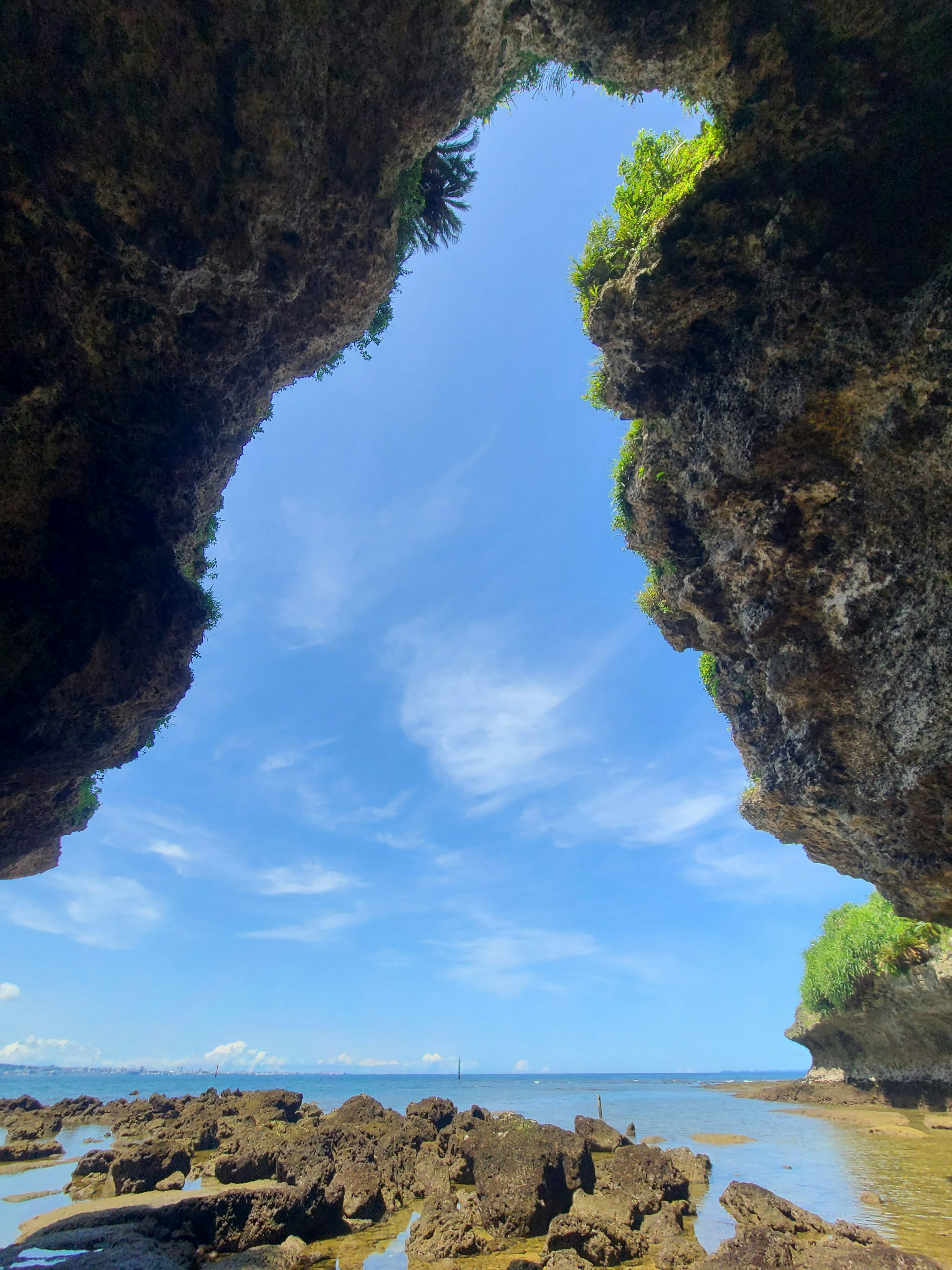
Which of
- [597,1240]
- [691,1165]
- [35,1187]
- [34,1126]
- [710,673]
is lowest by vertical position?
[34,1126]

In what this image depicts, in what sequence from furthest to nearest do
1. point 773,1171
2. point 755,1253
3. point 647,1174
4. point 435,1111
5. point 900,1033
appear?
point 900,1033 < point 435,1111 < point 773,1171 < point 647,1174 < point 755,1253

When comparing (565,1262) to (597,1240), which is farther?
(597,1240)

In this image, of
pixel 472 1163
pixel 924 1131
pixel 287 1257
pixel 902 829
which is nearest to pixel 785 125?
pixel 902 829

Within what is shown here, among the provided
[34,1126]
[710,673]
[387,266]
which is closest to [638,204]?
[387,266]

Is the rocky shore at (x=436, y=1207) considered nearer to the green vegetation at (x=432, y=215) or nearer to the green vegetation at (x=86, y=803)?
the green vegetation at (x=86, y=803)

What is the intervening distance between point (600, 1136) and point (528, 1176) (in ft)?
30.5

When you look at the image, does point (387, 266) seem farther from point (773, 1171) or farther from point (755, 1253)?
point (773, 1171)

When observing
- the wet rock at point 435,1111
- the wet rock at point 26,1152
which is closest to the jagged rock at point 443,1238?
the wet rock at point 435,1111

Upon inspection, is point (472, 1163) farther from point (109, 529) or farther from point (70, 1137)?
point (70, 1137)

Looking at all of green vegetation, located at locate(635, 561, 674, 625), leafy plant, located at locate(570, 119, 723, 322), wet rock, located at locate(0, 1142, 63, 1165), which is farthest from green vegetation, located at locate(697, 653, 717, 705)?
wet rock, located at locate(0, 1142, 63, 1165)

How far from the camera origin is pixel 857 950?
81.7 ft

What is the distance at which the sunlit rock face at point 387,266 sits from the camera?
7.88m

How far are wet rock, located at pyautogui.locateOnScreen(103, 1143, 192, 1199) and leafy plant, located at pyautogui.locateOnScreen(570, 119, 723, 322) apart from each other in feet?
69.7

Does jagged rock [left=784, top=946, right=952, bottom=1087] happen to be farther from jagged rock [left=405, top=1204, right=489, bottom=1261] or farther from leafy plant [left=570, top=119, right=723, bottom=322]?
leafy plant [left=570, top=119, right=723, bottom=322]
